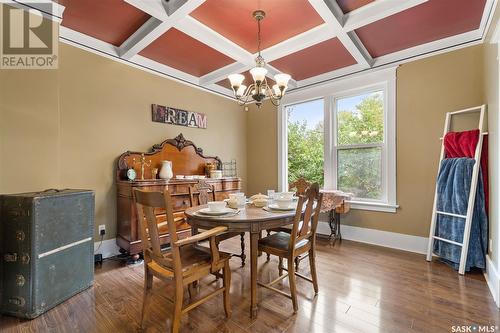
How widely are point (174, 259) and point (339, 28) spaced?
2.70 meters

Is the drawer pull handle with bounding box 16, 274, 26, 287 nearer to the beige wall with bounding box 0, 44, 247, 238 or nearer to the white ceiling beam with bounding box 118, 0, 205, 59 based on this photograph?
the beige wall with bounding box 0, 44, 247, 238

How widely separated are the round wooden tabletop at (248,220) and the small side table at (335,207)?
143cm

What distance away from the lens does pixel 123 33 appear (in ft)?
9.09

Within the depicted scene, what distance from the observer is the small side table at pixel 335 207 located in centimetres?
331

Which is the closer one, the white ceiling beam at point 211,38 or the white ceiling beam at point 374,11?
the white ceiling beam at point 374,11

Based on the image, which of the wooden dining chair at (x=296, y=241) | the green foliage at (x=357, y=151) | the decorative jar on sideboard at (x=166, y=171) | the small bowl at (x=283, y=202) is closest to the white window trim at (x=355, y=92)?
the green foliage at (x=357, y=151)

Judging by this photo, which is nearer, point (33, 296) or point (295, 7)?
point (33, 296)

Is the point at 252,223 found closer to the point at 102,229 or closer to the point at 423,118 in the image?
the point at 102,229

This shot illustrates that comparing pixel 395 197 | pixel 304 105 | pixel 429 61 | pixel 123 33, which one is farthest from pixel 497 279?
pixel 123 33

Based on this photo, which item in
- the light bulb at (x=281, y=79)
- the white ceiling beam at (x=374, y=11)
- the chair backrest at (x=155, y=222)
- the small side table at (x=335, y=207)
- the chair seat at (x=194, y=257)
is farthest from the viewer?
the small side table at (x=335, y=207)

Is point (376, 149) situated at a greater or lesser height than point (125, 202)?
greater

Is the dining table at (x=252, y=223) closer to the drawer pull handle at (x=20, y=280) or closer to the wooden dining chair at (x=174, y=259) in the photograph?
the wooden dining chair at (x=174, y=259)

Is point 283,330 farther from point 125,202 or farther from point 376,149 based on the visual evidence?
point 376,149

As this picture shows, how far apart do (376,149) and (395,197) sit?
0.74 metres
